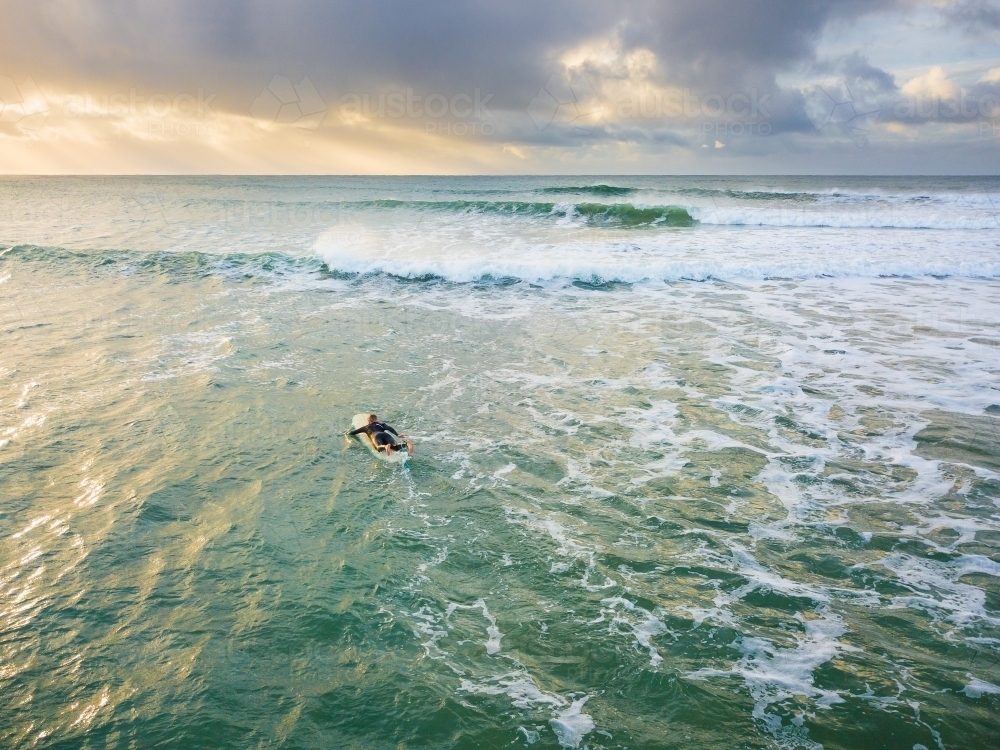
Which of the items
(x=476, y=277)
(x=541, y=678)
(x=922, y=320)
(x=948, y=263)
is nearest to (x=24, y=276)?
(x=476, y=277)

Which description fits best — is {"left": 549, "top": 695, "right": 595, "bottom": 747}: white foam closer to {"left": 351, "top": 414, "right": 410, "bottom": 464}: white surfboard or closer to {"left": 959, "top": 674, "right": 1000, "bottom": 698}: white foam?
{"left": 959, "top": 674, "right": 1000, "bottom": 698}: white foam

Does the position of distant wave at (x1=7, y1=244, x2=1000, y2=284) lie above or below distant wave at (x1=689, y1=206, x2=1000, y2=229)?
below

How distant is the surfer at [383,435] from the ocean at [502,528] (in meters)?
0.27

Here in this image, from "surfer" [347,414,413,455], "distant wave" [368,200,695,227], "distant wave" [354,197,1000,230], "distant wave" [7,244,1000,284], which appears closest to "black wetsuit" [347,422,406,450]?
"surfer" [347,414,413,455]

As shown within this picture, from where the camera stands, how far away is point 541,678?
14.0 ft

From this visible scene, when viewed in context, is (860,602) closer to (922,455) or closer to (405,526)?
(922,455)

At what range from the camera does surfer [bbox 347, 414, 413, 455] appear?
293 inches

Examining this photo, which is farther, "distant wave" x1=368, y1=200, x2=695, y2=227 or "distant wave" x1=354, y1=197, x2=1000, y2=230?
"distant wave" x1=368, y1=200, x2=695, y2=227

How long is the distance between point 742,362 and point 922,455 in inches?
149

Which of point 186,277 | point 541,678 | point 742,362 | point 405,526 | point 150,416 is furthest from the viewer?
point 186,277

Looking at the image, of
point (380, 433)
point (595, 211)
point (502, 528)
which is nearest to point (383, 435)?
point (380, 433)

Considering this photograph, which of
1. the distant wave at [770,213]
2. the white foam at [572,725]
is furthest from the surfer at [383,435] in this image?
the distant wave at [770,213]

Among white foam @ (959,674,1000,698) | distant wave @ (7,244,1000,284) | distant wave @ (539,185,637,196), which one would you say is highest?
distant wave @ (539,185,637,196)

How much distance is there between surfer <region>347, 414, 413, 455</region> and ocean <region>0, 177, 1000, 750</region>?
0.27 meters
